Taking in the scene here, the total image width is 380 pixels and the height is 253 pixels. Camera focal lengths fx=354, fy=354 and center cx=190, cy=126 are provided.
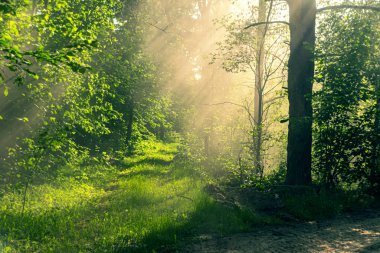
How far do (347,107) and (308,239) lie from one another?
4.43 metres

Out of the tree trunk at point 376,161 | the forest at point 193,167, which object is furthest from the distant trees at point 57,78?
the tree trunk at point 376,161

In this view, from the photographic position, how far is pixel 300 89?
10.3 m

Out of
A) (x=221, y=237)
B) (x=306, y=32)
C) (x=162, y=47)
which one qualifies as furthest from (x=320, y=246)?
(x=162, y=47)

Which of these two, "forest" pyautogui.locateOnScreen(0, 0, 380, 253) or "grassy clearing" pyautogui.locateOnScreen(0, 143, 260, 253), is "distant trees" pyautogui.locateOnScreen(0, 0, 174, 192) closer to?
"forest" pyautogui.locateOnScreen(0, 0, 380, 253)

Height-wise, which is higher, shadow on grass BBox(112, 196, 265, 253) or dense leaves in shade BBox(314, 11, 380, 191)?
dense leaves in shade BBox(314, 11, 380, 191)

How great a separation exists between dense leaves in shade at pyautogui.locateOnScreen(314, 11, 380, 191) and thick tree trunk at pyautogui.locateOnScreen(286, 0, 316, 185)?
305 millimetres

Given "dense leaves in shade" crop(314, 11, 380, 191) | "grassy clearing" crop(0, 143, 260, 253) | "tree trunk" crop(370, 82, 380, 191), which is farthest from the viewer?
"tree trunk" crop(370, 82, 380, 191)

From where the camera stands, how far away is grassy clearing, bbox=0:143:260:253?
6422mm

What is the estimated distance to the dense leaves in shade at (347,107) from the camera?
9453 mm

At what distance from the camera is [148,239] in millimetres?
6418

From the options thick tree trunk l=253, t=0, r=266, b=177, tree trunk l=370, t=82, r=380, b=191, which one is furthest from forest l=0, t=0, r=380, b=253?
thick tree trunk l=253, t=0, r=266, b=177

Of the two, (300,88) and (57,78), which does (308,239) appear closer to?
(300,88)

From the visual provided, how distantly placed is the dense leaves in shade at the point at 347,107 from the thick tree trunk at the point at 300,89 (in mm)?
305

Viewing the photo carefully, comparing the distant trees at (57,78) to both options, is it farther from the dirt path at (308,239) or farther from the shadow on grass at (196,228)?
the dirt path at (308,239)
